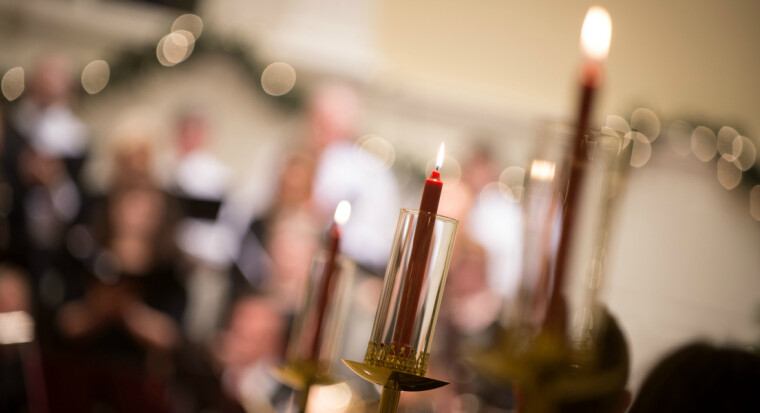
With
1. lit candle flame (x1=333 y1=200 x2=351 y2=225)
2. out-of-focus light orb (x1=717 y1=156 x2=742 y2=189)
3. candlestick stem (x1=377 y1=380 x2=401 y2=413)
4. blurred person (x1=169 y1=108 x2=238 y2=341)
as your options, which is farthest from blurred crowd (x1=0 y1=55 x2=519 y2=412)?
candlestick stem (x1=377 y1=380 x2=401 y2=413)

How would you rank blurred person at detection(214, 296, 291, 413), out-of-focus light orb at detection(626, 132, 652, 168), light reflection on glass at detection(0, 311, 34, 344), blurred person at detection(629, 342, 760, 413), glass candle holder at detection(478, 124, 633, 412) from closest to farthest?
glass candle holder at detection(478, 124, 633, 412), blurred person at detection(629, 342, 760, 413), light reflection on glass at detection(0, 311, 34, 344), blurred person at detection(214, 296, 291, 413), out-of-focus light orb at detection(626, 132, 652, 168)

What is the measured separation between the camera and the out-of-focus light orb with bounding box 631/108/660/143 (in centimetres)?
370

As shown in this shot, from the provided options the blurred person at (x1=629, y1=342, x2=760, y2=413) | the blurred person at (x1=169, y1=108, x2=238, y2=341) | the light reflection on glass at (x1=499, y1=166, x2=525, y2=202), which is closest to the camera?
the blurred person at (x1=629, y1=342, x2=760, y2=413)

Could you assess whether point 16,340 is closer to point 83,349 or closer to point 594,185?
point 83,349

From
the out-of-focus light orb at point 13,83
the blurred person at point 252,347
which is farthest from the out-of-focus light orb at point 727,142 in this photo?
the out-of-focus light orb at point 13,83

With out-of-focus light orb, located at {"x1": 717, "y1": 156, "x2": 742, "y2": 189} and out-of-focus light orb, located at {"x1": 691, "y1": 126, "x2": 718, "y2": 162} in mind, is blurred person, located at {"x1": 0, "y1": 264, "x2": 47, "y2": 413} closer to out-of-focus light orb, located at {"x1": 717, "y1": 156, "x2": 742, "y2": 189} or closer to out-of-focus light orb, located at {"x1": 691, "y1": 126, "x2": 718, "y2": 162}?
out-of-focus light orb, located at {"x1": 691, "y1": 126, "x2": 718, "y2": 162}

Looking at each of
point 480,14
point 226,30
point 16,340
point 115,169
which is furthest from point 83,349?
point 480,14

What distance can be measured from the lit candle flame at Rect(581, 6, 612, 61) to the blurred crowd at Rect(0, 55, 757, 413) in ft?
10.4

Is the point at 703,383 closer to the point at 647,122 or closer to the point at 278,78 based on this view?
the point at 647,122

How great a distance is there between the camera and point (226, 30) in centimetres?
398

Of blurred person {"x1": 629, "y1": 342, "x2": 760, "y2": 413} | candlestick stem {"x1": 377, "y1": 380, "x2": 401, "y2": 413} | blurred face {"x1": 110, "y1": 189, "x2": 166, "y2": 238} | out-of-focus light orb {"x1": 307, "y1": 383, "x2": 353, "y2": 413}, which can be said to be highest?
blurred face {"x1": 110, "y1": 189, "x2": 166, "y2": 238}

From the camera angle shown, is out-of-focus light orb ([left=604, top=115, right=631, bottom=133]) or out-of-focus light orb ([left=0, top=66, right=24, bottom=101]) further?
out-of-focus light orb ([left=0, top=66, right=24, bottom=101])

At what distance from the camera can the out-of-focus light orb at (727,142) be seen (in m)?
3.64

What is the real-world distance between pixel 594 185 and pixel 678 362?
0.28 meters
